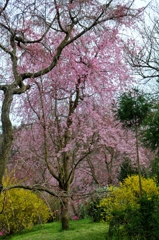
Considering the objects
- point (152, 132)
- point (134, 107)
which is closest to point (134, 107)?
point (134, 107)

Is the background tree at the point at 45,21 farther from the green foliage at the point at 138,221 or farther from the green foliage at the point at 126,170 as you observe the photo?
the green foliage at the point at 126,170

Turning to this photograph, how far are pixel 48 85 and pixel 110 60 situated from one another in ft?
5.87

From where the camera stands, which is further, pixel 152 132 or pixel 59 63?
pixel 152 132

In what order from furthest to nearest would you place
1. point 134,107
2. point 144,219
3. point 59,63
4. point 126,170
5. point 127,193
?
point 126,170 < point 134,107 < point 127,193 < point 144,219 < point 59,63

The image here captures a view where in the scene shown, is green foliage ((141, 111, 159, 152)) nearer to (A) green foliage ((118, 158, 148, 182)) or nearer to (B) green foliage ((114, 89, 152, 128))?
(B) green foliage ((114, 89, 152, 128))

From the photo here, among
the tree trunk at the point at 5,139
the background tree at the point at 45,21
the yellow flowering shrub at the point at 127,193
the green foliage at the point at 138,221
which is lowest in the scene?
the green foliage at the point at 138,221

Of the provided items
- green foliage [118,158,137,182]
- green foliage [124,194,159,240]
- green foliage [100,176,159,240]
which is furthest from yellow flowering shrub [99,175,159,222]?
green foliage [118,158,137,182]

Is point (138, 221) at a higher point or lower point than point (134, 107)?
lower

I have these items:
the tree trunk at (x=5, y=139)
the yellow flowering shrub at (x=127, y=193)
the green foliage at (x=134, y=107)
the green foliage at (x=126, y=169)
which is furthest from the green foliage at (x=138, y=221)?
the green foliage at (x=126, y=169)

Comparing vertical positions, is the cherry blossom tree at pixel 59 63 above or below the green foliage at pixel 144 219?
above

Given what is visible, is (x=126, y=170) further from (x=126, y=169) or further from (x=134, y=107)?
(x=134, y=107)

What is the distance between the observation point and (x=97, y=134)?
919 centimetres

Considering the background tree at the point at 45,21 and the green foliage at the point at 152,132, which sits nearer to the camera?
the background tree at the point at 45,21

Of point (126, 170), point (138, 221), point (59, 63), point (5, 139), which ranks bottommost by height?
point (138, 221)
